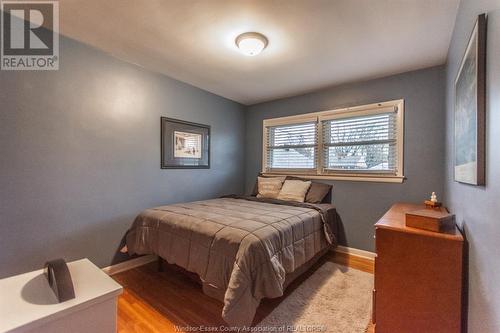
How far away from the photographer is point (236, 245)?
163 centimetres

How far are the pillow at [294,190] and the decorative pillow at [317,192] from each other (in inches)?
2.5

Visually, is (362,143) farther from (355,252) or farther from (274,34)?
(274,34)

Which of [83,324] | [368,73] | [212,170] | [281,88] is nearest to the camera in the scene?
[83,324]

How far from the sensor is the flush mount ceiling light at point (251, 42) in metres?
2.01

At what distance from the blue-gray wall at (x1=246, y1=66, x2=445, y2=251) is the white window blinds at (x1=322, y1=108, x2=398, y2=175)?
161 millimetres

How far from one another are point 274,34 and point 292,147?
1.96m

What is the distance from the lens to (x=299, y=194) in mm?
3184

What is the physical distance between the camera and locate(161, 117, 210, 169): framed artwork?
117 inches

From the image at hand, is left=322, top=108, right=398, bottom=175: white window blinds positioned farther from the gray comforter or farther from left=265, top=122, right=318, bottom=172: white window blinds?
the gray comforter

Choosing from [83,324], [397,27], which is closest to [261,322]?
[83,324]

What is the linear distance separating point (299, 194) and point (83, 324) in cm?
269

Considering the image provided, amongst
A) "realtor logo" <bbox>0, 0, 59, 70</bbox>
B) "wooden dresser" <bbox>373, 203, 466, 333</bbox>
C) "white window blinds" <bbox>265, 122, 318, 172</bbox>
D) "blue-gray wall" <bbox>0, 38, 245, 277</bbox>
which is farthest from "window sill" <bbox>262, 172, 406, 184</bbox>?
"realtor logo" <bbox>0, 0, 59, 70</bbox>

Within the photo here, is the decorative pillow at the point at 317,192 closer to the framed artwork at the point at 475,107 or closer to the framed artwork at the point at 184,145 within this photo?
the framed artwork at the point at 184,145

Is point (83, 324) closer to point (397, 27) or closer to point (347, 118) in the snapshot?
point (397, 27)
